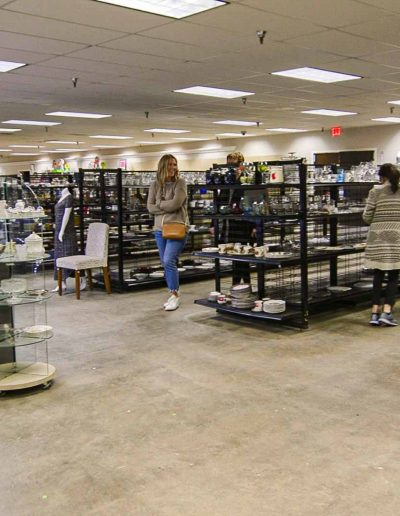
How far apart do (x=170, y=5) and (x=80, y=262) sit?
340cm

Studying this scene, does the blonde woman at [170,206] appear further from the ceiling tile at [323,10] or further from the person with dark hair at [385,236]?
the ceiling tile at [323,10]

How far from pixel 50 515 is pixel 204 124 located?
1124 cm

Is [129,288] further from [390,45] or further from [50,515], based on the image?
[50,515]

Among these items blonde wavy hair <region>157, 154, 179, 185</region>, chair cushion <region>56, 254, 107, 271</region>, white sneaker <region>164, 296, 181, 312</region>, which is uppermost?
blonde wavy hair <region>157, 154, 179, 185</region>

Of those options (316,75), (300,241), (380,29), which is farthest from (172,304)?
(316,75)

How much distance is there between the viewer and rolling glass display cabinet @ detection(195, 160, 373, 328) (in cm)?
526

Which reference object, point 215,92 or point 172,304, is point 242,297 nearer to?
point 172,304

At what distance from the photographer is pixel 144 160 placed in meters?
20.1

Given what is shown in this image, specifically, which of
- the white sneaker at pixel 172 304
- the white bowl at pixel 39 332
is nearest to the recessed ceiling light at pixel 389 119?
the white sneaker at pixel 172 304

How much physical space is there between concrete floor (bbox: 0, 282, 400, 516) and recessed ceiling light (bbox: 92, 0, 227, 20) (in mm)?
2711

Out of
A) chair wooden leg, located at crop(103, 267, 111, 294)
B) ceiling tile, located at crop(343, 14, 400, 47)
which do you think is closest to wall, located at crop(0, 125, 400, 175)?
ceiling tile, located at crop(343, 14, 400, 47)

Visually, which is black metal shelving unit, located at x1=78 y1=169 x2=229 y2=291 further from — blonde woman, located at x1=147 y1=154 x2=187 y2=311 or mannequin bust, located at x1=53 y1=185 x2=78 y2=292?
blonde woman, located at x1=147 y1=154 x2=187 y2=311

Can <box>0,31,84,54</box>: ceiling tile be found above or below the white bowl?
above

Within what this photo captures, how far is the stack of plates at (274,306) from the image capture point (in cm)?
523
